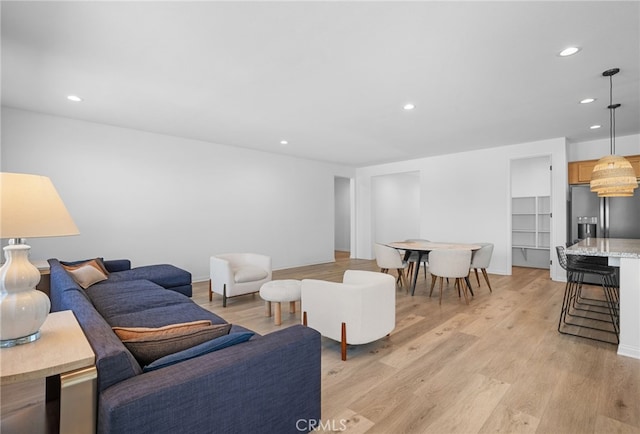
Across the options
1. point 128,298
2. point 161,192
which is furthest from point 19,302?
point 161,192

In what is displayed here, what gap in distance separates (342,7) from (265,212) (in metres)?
4.85

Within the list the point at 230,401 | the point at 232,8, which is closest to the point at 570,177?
the point at 232,8

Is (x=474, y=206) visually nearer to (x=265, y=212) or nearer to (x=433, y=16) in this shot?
(x=265, y=212)

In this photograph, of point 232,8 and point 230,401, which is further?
point 232,8

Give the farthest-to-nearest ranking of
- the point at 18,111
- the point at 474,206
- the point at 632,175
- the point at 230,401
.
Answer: the point at 474,206, the point at 18,111, the point at 632,175, the point at 230,401

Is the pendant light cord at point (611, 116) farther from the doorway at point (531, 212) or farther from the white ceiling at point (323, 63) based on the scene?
the doorway at point (531, 212)

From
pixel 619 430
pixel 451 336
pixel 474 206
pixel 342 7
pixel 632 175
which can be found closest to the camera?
pixel 619 430

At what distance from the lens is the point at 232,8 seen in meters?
1.99

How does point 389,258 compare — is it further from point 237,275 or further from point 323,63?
point 323,63

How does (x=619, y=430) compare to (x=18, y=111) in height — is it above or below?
below

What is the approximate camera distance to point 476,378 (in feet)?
7.26

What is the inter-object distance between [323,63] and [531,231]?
6.70 m

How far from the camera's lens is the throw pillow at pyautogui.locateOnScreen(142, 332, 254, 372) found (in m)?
1.21

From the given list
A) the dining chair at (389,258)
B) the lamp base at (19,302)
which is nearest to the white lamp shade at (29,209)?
the lamp base at (19,302)
